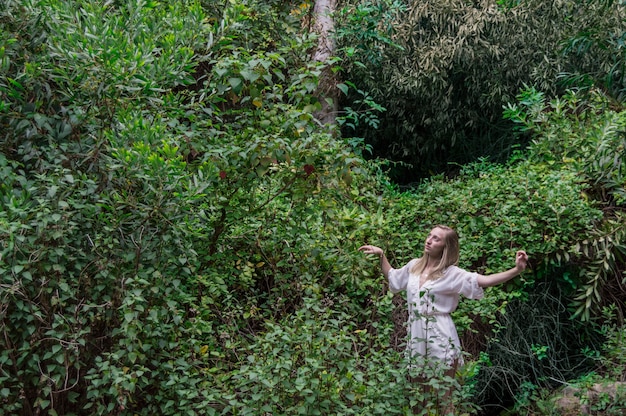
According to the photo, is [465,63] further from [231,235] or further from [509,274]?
[509,274]

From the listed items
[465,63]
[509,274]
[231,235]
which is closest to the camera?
[509,274]

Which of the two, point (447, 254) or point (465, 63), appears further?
point (465, 63)

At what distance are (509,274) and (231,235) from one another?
2191 millimetres

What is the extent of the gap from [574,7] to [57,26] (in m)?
7.33

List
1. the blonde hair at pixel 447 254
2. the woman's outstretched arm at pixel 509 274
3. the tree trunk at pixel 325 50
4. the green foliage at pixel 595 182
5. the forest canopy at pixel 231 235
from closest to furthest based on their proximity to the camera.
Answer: the forest canopy at pixel 231 235
the woman's outstretched arm at pixel 509 274
the blonde hair at pixel 447 254
the green foliage at pixel 595 182
the tree trunk at pixel 325 50

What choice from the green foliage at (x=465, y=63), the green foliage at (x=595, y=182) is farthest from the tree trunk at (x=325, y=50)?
the green foliage at (x=595, y=182)

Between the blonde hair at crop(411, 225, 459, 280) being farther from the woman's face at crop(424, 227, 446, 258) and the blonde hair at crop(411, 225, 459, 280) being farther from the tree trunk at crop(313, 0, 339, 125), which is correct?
the tree trunk at crop(313, 0, 339, 125)

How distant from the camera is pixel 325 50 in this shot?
1084cm

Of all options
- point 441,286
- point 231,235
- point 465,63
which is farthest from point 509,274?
point 465,63

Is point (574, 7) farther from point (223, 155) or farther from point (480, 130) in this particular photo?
point (223, 155)

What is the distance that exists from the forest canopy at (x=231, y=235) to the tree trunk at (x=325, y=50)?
2.46 metres

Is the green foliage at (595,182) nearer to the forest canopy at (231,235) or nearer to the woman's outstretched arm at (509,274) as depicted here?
the forest canopy at (231,235)

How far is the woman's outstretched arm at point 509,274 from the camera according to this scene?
494cm

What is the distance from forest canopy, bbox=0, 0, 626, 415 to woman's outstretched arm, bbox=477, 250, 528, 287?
75 cm
